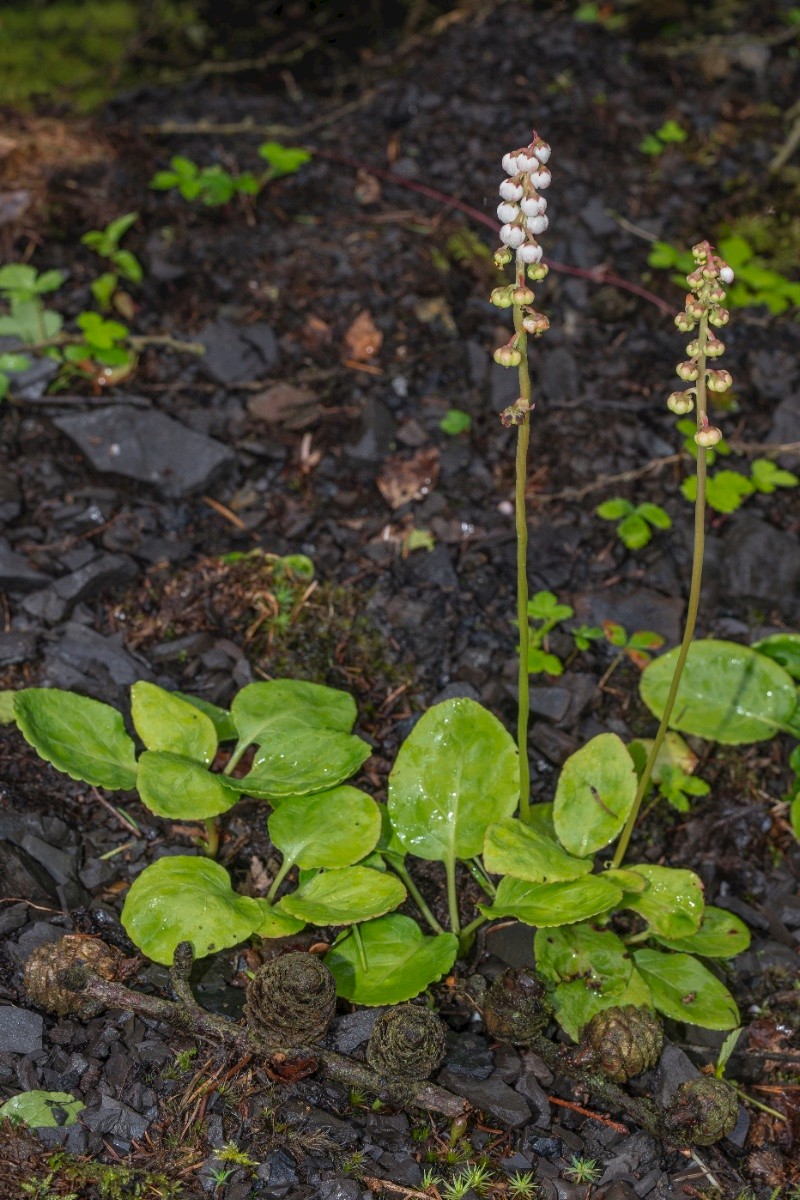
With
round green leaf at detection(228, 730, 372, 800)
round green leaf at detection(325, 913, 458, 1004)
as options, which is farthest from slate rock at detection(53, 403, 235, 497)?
round green leaf at detection(325, 913, 458, 1004)

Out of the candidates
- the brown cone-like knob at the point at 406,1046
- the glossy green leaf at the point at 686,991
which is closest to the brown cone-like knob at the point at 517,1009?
the brown cone-like knob at the point at 406,1046

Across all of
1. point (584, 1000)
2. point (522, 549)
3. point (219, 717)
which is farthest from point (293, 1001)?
point (522, 549)

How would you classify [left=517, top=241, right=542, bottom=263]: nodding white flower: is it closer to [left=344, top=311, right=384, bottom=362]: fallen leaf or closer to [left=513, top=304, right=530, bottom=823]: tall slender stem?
[left=513, top=304, right=530, bottom=823]: tall slender stem

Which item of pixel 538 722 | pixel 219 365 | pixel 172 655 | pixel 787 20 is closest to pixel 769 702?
pixel 538 722

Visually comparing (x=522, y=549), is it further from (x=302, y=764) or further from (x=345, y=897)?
(x=345, y=897)

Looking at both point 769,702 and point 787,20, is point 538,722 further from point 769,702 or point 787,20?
point 787,20

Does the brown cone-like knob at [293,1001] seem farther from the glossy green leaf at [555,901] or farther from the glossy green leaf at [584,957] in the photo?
the glossy green leaf at [584,957]

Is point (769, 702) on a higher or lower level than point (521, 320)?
lower
